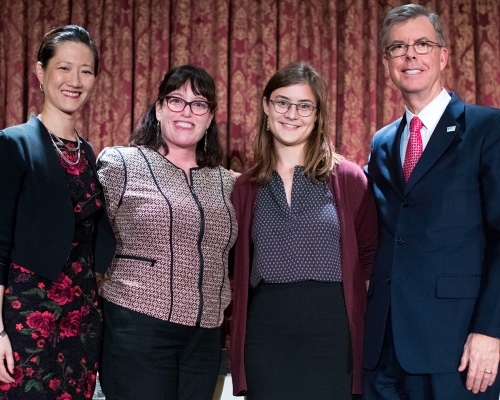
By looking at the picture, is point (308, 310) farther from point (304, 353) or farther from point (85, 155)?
point (85, 155)

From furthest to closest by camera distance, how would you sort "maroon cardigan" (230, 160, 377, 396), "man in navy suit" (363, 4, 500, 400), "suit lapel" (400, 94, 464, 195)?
"maroon cardigan" (230, 160, 377, 396)
"suit lapel" (400, 94, 464, 195)
"man in navy suit" (363, 4, 500, 400)

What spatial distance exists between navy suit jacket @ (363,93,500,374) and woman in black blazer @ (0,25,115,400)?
97 centimetres

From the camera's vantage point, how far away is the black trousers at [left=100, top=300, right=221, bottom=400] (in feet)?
6.79

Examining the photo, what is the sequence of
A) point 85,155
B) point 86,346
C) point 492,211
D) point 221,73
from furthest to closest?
point 221,73 < point 85,155 < point 86,346 < point 492,211

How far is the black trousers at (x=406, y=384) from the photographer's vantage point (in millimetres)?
1799

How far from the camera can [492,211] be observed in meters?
1.79

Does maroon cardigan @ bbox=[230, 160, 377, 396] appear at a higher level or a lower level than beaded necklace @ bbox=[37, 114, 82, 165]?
lower

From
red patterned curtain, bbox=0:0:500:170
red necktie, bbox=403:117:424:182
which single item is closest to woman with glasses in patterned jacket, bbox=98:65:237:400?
red necktie, bbox=403:117:424:182

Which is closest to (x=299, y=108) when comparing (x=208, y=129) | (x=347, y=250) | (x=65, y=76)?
(x=208, y=129)

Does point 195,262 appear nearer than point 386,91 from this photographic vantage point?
Yes

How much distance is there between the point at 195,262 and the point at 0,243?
26.0 inches

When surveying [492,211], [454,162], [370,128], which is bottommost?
[492,211]

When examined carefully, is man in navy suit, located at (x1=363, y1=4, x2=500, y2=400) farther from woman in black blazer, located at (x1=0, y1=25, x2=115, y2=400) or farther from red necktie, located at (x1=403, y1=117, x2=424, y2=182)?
woman in black blazer, located at (x1=0, y1=25, x2=115, y2=400)

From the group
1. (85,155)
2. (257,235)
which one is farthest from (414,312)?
(85,155)
